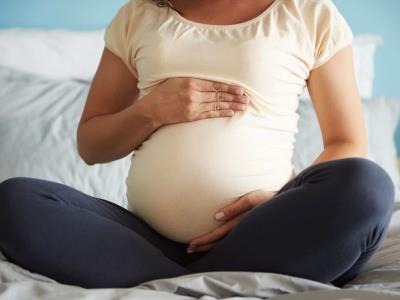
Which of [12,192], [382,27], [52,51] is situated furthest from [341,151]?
[382,27]

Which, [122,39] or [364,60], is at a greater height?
[122,39]

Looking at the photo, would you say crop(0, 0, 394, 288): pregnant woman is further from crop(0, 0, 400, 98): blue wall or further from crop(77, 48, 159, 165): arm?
crop(0, 0, 400, 98): blue wall

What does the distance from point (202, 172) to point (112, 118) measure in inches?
8.3

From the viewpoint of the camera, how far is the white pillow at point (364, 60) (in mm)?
2178

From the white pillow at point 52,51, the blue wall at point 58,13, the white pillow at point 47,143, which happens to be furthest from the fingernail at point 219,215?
the blue wall at point 58,13

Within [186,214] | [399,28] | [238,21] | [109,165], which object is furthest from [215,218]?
[399,28]

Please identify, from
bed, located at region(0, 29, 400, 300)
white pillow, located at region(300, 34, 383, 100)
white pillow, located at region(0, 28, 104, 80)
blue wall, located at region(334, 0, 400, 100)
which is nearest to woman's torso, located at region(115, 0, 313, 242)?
bed, located at region(0, 29, 400, 300)

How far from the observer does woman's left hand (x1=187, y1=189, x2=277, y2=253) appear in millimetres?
1031

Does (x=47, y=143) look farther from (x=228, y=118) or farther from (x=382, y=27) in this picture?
(x=382, y=27)

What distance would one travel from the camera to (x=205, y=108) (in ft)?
3.60

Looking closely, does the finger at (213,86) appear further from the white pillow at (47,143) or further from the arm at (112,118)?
the white pillow at (47,143)

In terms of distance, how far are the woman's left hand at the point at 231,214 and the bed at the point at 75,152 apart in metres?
0.16

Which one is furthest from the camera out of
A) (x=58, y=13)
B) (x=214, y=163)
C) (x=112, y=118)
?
(x=58, y=13)

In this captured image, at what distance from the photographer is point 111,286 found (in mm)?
927
